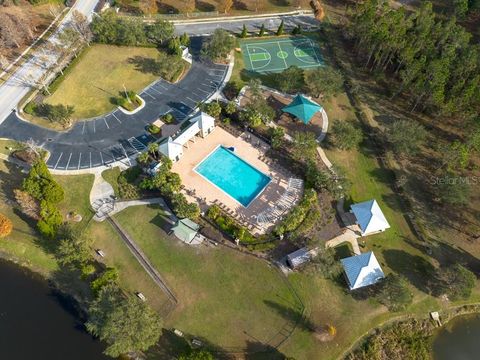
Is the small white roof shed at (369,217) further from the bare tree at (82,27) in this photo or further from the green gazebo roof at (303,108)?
the bare tree at (82,27)

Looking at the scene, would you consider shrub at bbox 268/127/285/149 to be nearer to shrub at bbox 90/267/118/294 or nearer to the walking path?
the walking path

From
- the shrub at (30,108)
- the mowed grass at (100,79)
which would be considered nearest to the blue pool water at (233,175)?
the mowed grass at (100,79)

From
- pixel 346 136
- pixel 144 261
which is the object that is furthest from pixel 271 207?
pixel 144 261

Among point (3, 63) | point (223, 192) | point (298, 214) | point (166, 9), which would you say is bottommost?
point (223, 192)

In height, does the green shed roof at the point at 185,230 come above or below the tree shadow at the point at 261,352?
above

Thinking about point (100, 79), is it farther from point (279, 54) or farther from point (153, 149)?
point (279, 54)
